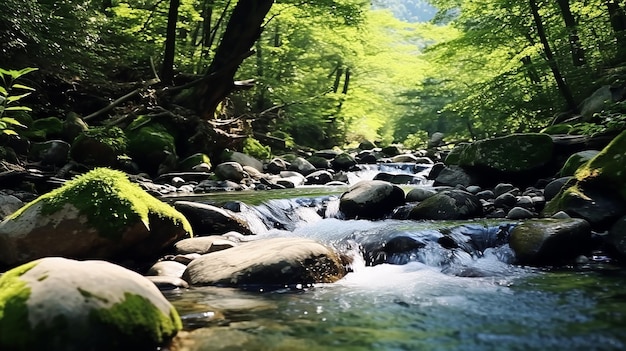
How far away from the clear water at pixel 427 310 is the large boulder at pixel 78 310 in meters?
0.24

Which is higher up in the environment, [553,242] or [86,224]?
[553,242]

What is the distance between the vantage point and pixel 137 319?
256 cm

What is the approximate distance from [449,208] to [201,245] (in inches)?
135

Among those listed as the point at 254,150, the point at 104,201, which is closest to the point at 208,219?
the point at 104,201

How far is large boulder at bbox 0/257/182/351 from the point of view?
2326 millimetres

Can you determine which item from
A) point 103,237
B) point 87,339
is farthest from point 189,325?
point 103,237

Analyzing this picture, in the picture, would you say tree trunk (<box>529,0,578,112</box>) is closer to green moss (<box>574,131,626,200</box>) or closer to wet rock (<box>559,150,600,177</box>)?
wet rock (<box>559,150,600,177</box>)

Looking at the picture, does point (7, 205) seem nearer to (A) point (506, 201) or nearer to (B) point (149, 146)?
(B) point (149, 146)

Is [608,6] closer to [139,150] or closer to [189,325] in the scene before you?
[139,150]

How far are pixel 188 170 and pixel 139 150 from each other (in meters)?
1.22

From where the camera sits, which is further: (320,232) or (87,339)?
(320,232)

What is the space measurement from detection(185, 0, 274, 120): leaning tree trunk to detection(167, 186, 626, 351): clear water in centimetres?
912

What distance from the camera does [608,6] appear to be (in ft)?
36.5

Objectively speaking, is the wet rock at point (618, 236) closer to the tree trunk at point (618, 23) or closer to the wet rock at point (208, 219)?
the wet rock at point (208, 219)
